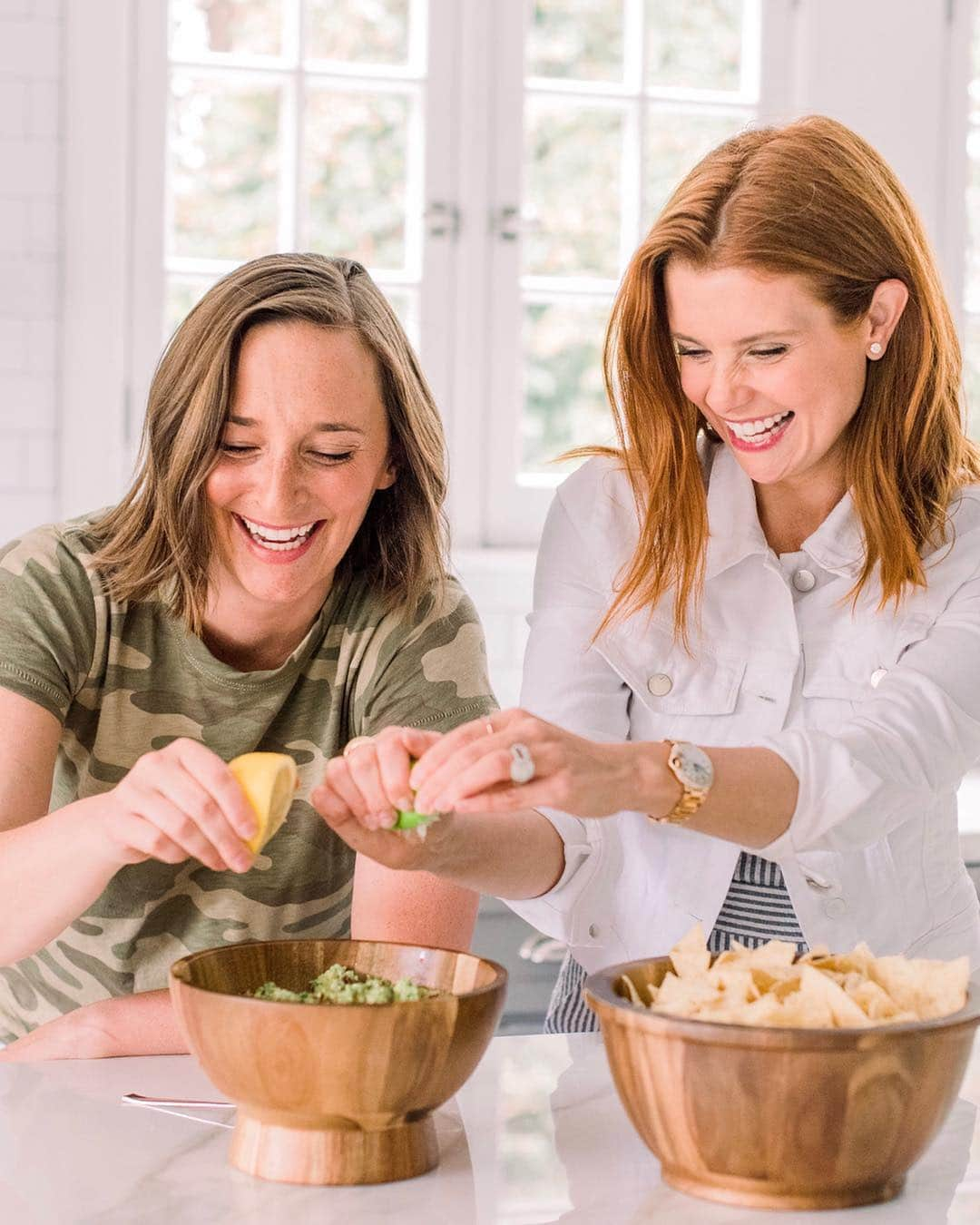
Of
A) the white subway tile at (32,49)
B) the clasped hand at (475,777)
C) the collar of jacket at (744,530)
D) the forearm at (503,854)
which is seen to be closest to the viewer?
the clasped hand at (475,777)

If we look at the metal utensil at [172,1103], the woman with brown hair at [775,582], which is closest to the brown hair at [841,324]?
the woman with brown hair at [775,582]

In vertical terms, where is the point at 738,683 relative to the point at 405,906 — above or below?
above

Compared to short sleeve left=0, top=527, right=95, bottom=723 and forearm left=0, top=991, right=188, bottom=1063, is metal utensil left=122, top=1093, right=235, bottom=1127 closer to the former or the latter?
forearm left=0, top=991, right=188, bottom=1063

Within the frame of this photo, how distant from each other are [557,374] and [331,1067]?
8.86ft

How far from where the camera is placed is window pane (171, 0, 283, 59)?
3330 millimetres

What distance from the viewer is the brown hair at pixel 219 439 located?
64.4 inches

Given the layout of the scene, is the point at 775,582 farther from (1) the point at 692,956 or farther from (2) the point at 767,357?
(1) the point at 692,956

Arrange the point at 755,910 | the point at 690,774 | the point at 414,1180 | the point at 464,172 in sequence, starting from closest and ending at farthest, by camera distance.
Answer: the point at 414,1180 < the point at 690,774 < the point at 755,910 < the point at 464,172

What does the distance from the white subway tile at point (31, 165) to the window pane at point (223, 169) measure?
26cm

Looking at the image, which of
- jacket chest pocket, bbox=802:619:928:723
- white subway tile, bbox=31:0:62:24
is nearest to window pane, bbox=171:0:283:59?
white subway tile, bbox=31:0:62:24

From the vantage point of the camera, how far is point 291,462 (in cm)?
162

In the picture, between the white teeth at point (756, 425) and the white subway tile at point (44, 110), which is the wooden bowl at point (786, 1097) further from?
the white subway tile at point (44, 110)

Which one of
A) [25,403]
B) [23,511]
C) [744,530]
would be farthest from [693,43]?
[744,530]

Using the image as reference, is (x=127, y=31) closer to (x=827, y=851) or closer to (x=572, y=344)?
(x=572, y=344)
